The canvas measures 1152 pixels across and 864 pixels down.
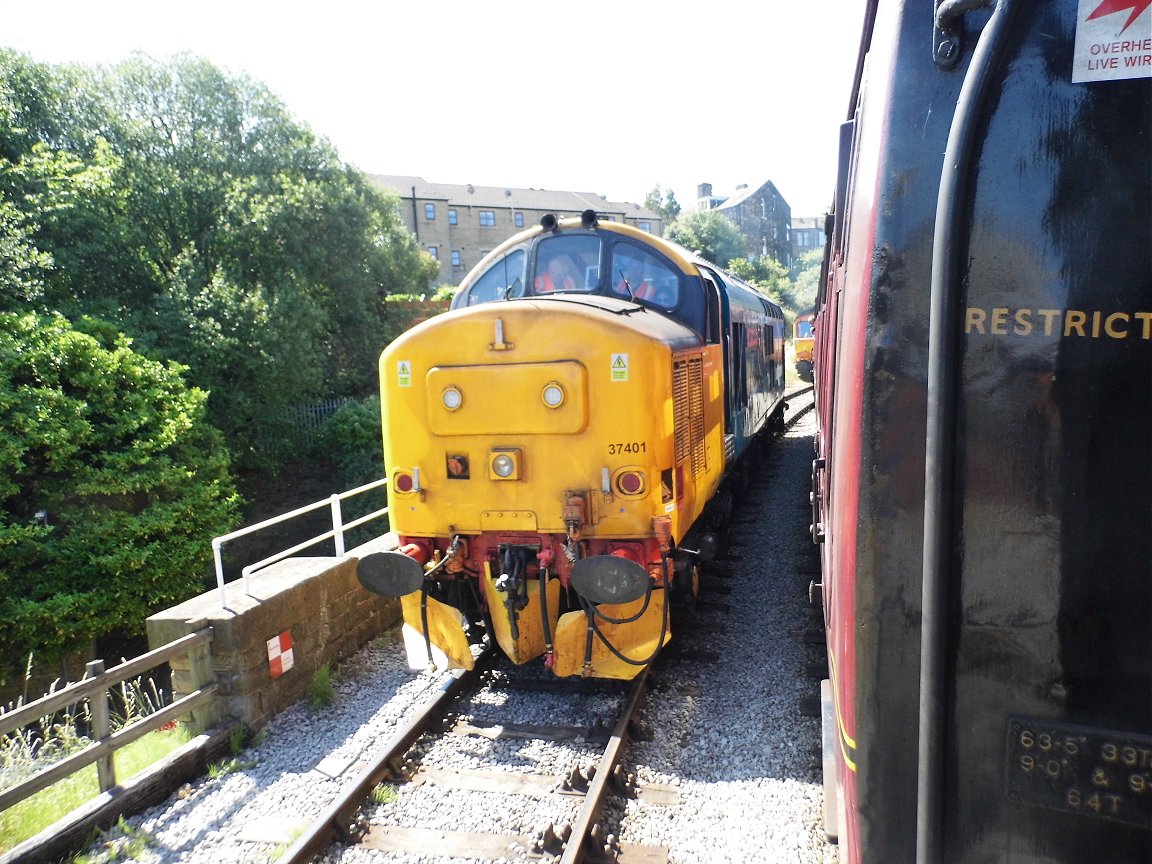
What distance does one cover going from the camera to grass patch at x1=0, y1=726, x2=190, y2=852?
420 centimetres

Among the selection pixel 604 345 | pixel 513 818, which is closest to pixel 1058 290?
pixel 604 345

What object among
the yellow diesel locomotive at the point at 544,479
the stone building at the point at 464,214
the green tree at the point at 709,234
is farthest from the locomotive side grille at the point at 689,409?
the stone building at the point at 464,214

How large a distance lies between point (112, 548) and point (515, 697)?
11596mm

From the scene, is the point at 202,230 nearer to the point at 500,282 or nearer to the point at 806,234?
the point at 500,282

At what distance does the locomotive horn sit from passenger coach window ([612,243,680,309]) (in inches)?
101

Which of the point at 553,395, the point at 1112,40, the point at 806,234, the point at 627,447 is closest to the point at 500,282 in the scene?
the point at 553,395

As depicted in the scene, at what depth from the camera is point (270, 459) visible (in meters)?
22.0

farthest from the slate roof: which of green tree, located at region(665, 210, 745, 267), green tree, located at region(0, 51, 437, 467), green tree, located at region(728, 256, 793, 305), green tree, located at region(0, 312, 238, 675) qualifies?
green tree, located at region(0, 312, 238, 675)

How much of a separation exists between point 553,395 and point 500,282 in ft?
7.06

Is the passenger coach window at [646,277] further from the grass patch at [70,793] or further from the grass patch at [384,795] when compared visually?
the grass patch at [70,793]

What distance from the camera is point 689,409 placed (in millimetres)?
5758

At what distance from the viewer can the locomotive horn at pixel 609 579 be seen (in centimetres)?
472

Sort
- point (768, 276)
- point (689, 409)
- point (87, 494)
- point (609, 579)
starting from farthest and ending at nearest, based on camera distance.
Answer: point (768, 276), point (87, 494), point (689, 409), point (609, 579)

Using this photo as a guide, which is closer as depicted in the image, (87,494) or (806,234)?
(87,494)
